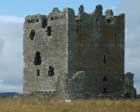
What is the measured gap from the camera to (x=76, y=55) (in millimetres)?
48719

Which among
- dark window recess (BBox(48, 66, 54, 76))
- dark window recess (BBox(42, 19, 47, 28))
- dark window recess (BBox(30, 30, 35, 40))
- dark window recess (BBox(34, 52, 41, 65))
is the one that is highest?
dark window recess (BBox(42, 19, 47, 28))

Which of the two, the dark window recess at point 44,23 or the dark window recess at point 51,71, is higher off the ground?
the dark window recess at point 44,23

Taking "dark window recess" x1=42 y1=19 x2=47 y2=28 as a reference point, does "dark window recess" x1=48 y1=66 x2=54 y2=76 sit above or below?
below

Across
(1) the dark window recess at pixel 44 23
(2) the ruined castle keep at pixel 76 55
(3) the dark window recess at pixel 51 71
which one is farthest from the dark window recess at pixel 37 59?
(1) the dark window recess at pixel 44 23

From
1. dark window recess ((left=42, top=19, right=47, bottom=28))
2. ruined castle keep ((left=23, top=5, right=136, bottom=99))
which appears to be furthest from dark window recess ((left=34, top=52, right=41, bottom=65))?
dark window recess ((left=42, top=19, right=47, bottom=28))

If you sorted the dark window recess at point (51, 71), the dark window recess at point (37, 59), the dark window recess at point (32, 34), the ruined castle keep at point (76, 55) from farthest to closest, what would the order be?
the dark window recess at point (32, 34) → the dark window recess at point (37, 59) → the dark window recess at point (51, 71) → the ruined castle keep at point (76, 55)

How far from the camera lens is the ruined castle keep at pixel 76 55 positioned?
158ft

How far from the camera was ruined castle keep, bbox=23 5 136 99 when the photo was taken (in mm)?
48281

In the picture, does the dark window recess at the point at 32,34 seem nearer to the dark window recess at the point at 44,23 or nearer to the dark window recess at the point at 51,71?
the dark window recess at the point at 44,23

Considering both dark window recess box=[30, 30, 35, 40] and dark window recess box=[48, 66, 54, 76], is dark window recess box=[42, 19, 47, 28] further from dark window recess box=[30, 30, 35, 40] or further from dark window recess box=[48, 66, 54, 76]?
dark window recess box=[48, 66, 54, 76]

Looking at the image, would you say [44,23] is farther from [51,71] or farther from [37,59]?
[51,71]

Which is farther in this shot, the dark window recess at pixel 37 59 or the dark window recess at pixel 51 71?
the dark window recess at pixel 37 59

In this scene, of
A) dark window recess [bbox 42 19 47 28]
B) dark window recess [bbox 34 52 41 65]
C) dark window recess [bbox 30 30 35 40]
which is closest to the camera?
dark window recess [bbox 42 19 47 28]

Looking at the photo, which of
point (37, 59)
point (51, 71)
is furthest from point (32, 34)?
point (51, 71)
